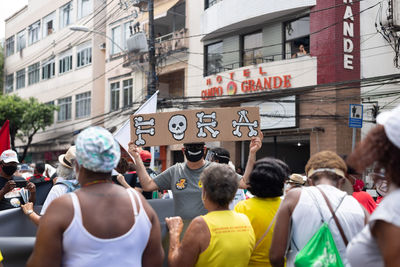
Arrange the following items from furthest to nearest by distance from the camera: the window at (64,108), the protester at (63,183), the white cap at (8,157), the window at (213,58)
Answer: the window at (64,108), the window at (213,58), the white cap at (8,157), the protester at (63,183)

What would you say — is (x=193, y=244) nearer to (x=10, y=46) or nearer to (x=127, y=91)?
(x=127, y=91)

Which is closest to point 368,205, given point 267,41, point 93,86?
point 267,41

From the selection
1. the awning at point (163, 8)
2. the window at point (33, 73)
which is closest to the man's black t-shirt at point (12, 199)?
the awning at point (163, 8)

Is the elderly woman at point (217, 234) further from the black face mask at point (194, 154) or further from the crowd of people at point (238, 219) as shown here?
the black face mask at point (194, 154)

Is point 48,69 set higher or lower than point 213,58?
higher

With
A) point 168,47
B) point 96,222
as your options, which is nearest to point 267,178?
point 96,222

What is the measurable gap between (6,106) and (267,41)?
61.2 feet

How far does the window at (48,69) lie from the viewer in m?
34.8

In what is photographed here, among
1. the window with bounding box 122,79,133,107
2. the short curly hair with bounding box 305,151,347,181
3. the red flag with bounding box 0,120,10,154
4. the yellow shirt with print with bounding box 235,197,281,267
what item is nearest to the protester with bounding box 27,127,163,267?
the yellow shirt with print with bounding box 235,197,281,267

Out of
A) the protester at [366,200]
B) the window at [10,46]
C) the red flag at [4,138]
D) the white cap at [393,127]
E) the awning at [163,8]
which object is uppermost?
the window at [10,46]

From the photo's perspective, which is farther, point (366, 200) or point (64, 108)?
point (64, 108)

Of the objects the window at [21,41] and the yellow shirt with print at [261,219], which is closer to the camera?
the yellow shirt with print at [261,219]

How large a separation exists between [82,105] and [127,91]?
499 cm

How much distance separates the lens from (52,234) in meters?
2.40
